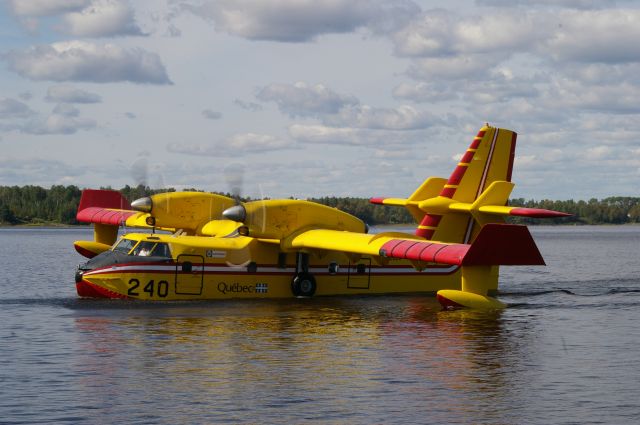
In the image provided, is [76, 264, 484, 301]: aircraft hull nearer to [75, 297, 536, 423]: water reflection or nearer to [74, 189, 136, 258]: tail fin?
[75, 297, 536, 423]: water reflection

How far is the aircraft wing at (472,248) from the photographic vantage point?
1088 inches

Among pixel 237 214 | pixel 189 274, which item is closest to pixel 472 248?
pixel 237 214

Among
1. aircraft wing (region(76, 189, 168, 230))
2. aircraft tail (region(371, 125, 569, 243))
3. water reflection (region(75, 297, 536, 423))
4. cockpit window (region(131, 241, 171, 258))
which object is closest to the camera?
water reflection (region(75, 297, 536, 423))

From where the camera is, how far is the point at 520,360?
880 inches

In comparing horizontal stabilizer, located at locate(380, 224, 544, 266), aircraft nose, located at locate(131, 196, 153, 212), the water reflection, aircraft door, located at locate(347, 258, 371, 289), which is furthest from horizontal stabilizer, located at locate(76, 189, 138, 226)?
horizontal stabilizer, located at locate(380, 224, 544, 266)

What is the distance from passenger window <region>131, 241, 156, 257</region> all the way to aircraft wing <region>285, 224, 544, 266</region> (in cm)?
582

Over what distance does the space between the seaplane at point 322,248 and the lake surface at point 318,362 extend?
2.31 ft

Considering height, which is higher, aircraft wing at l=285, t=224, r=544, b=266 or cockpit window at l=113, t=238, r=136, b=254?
aircraft wing at l=285, t=224, r=544, b=266

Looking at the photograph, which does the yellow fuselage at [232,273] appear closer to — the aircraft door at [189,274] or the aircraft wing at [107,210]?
the aircraft door at [189,274]

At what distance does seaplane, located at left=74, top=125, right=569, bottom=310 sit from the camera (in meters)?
29.4

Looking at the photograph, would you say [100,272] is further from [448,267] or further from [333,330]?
[448,267]

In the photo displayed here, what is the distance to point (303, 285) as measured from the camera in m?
33.7

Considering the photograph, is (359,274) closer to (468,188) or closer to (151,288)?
(468,188)

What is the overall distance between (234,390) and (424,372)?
4421mm
